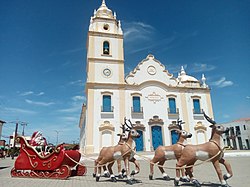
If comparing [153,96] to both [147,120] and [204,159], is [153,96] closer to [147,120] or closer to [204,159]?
[147,120]

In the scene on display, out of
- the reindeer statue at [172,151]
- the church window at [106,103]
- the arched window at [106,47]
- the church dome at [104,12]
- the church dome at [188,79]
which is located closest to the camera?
the reindeer statue at [172,151]

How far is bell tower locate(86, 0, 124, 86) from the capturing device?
2123 centimetres

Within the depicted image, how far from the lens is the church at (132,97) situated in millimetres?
19641

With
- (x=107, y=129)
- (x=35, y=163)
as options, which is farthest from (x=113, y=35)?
(x=35, y=163)

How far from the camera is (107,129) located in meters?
19.3

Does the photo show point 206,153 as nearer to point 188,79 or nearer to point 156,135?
point 156,135

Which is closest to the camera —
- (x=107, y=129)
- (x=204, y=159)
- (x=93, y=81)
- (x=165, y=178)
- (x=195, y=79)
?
(x=204, y=159)

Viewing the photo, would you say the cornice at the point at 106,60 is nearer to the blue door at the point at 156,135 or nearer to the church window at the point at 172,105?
the church window at the point at 172,105

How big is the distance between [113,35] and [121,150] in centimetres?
1829

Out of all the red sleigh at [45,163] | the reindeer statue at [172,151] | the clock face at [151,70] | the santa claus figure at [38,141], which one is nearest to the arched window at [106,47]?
the clock face at [151,70]

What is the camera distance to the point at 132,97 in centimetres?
2119

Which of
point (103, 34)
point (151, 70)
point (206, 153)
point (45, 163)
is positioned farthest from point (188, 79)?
point (45, 163)

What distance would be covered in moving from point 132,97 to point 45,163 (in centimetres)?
1394

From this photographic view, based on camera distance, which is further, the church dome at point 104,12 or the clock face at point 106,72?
the church dome at point 104,12
